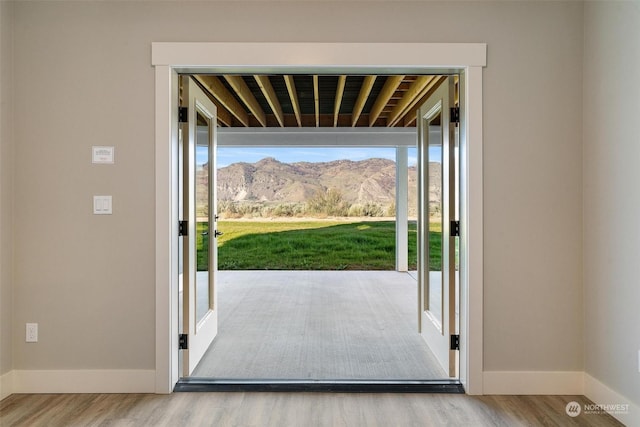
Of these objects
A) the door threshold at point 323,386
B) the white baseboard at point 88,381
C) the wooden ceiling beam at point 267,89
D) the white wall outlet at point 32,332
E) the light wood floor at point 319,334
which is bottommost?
the light wood floor at point 319,334

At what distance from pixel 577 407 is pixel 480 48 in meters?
2.14

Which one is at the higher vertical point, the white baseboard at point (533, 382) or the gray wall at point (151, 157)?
the gray wall at point (151, 157)

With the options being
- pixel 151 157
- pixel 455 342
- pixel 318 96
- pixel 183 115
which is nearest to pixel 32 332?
pixel 151 157

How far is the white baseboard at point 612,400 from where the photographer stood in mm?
2357

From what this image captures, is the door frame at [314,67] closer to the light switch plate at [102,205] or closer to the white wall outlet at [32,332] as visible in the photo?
the light switch plate at [102,205]

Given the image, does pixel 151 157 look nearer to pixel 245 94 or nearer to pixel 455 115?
pixel 455 115

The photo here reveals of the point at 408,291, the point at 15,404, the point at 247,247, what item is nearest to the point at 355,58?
the point at 15,404

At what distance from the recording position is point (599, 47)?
262 centimetres

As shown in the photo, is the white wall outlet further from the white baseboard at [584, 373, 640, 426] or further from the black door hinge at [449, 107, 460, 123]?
the white baseboard at [584, 373, 640, 426]

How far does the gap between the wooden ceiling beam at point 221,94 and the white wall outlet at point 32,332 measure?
2301 millimetres

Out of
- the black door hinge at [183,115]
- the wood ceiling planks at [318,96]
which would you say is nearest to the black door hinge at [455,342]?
the wood ceiling planks at [318,96]

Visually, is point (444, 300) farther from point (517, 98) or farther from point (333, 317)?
point (333, 317)

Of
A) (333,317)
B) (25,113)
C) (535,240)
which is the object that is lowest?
(333,317)

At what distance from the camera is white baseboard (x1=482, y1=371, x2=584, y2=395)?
276 centimetres
